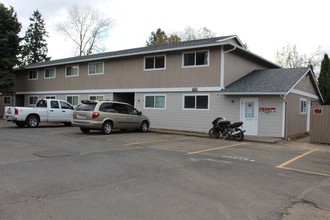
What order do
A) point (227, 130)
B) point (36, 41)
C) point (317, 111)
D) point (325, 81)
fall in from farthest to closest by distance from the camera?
point (36, 41) < point (325, 81) < point (227, 130) < point (317, 111)

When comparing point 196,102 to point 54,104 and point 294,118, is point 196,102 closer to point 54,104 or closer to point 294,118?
point 294,118

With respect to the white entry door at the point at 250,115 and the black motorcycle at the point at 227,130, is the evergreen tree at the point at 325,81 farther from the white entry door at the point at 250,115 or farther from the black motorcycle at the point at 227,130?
the black motorcycle at the point at 227,130

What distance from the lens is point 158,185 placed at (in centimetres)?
634

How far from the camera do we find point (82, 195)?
552 centimetres

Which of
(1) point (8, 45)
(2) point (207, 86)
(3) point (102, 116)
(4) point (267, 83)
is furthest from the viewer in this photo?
(1) point (8, 45)

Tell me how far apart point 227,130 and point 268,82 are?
4197 mm

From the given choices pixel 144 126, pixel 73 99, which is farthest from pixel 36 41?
pixel 144 126

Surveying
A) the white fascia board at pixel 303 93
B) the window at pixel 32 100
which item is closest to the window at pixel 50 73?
the window at pixel 32 100

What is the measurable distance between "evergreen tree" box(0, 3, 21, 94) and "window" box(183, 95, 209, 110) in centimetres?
1958

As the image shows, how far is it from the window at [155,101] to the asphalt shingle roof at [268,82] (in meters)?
4.59

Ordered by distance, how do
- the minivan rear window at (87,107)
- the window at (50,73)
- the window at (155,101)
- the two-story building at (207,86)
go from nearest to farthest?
the minivan rear window at (87,107)
the two-story building at (207,86)
the window at (155,101)
the window at (50,73)

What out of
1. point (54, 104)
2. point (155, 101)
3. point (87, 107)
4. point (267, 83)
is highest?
point (267, 83)

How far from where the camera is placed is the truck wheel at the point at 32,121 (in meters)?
19.3

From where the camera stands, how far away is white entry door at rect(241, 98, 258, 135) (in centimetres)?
1700
